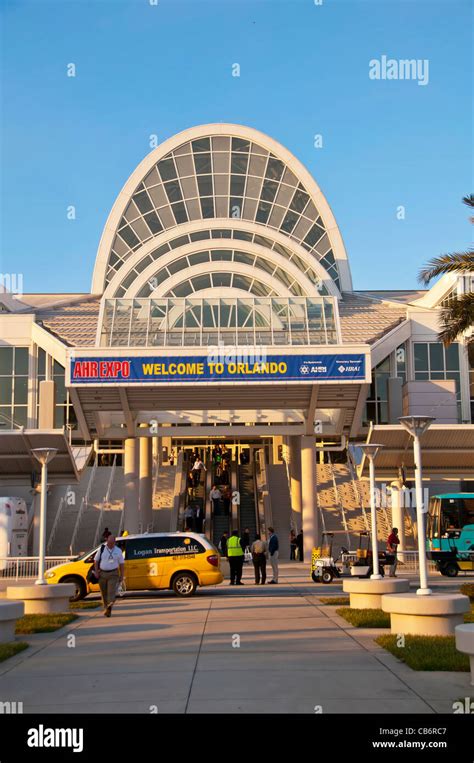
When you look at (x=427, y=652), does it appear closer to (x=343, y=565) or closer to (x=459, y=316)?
(x=459, y=316)

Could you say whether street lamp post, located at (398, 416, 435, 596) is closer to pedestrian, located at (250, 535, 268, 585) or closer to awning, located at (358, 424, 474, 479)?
pedestrian, located at (250, 535, 268, 585)

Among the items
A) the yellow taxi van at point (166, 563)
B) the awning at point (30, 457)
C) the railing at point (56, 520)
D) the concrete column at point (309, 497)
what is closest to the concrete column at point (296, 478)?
the concrete column at point (309, 497)

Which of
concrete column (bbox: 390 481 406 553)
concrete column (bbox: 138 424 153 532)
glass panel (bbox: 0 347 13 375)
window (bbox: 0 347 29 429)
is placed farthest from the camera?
glass panel (bbox: 0 347 13 375)

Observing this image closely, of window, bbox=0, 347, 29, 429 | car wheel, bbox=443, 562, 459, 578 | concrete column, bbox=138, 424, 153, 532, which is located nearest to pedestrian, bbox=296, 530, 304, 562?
concrete column, bbox=138, 424, 153, 532

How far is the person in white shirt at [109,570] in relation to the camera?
1656cm

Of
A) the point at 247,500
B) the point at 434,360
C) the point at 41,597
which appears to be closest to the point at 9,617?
the point at 41,597

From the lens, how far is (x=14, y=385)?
46.7 m

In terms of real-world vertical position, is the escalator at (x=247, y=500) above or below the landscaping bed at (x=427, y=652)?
above

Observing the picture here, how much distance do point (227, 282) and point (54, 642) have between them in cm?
3767

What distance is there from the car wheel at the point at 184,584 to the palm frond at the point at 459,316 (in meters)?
8.49

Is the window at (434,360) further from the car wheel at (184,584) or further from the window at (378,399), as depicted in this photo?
the car wheel at (184,584)

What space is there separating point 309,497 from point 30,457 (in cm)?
1173

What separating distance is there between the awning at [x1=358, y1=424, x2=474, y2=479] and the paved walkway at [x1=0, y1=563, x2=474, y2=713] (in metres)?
19.3

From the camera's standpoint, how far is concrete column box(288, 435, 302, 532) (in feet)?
126
